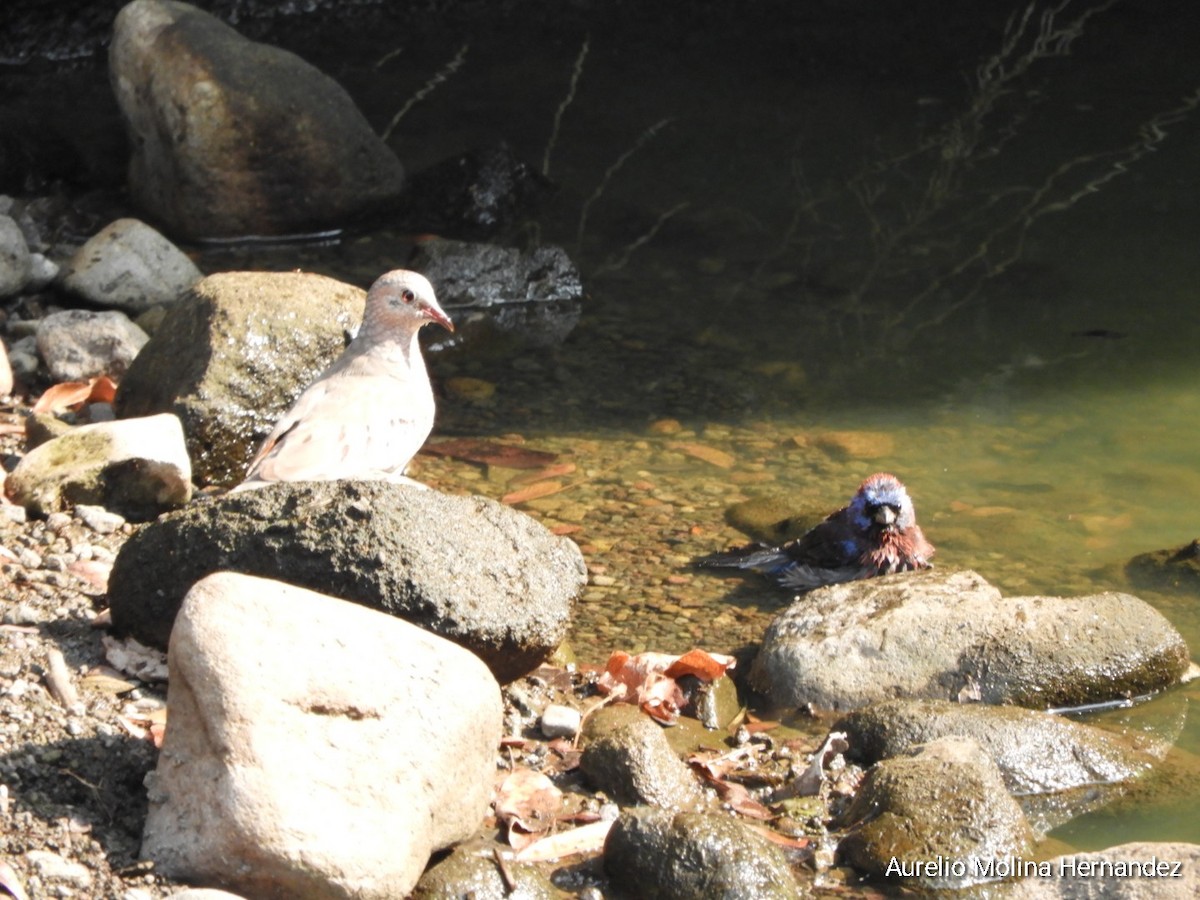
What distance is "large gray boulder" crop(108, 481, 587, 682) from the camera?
13.2 feet

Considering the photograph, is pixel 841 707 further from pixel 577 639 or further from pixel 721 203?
pixel 721 203

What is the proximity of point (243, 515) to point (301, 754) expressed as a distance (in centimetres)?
106

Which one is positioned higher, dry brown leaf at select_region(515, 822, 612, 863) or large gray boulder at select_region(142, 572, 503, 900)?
large gray boulder at select_region(142, 572, 503, 900)

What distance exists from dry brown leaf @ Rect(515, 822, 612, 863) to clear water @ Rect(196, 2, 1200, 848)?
4.25 ft

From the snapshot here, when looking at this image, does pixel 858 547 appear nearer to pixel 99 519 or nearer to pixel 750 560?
pixel 750 560

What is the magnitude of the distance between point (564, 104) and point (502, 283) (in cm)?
359

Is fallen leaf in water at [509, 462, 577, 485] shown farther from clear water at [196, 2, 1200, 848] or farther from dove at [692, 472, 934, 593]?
dove at [692, 472, 934, 593]

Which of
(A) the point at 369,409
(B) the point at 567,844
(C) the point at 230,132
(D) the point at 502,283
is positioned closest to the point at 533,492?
(A) the point at 369,409

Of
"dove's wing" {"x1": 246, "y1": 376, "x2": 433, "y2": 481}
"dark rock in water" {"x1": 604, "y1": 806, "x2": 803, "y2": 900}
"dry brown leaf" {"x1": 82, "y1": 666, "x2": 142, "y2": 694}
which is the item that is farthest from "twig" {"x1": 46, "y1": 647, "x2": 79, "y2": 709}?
"dark rock in water" {"x1": 604, "y1": 806, "x2": 803, "y2": 900}

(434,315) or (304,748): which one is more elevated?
(434,315)

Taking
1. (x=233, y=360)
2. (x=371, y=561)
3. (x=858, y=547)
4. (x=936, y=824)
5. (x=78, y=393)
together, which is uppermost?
(x=371, y=561)

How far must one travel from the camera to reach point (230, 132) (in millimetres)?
9031

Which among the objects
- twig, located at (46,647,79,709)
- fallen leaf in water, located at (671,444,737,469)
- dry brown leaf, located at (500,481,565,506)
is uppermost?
twig, located at (46,647,79,709)

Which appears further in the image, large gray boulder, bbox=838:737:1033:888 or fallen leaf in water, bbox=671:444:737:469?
fallen leaf in water, bbox=671:444:737:469
